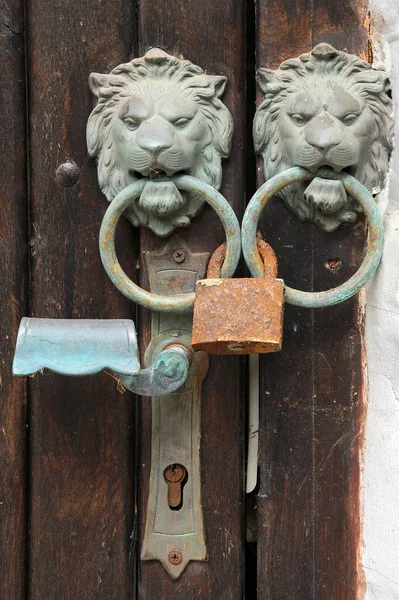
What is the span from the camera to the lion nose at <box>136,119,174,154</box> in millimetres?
857

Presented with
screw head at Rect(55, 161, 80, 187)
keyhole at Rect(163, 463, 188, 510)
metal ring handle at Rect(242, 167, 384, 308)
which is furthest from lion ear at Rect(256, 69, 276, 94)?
keyhole at Rect(163, 463, 188, 510)

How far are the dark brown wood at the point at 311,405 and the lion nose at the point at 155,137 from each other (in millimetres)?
138

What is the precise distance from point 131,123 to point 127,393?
29 centimetres

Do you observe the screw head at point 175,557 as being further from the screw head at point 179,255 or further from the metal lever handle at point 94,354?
the screw head at point 179,255

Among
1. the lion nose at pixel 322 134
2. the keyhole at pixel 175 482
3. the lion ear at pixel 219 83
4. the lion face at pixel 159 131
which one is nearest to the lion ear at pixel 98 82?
the lion face at pixel 159 131

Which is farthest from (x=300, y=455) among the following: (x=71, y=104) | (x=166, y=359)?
(x=71, y=104)

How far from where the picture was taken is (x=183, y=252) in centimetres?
92

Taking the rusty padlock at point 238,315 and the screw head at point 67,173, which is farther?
the screw head at point 67,173

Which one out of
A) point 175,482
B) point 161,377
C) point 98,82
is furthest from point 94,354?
point 98,82

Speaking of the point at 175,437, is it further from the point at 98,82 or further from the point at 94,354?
the point at 98,82

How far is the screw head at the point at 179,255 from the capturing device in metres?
0.92

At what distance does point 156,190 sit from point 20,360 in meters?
0.22

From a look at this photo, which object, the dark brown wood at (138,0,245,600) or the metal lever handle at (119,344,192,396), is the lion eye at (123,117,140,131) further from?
the metal lever handle at (119,344,192,396)

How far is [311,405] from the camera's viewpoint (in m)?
0.92
